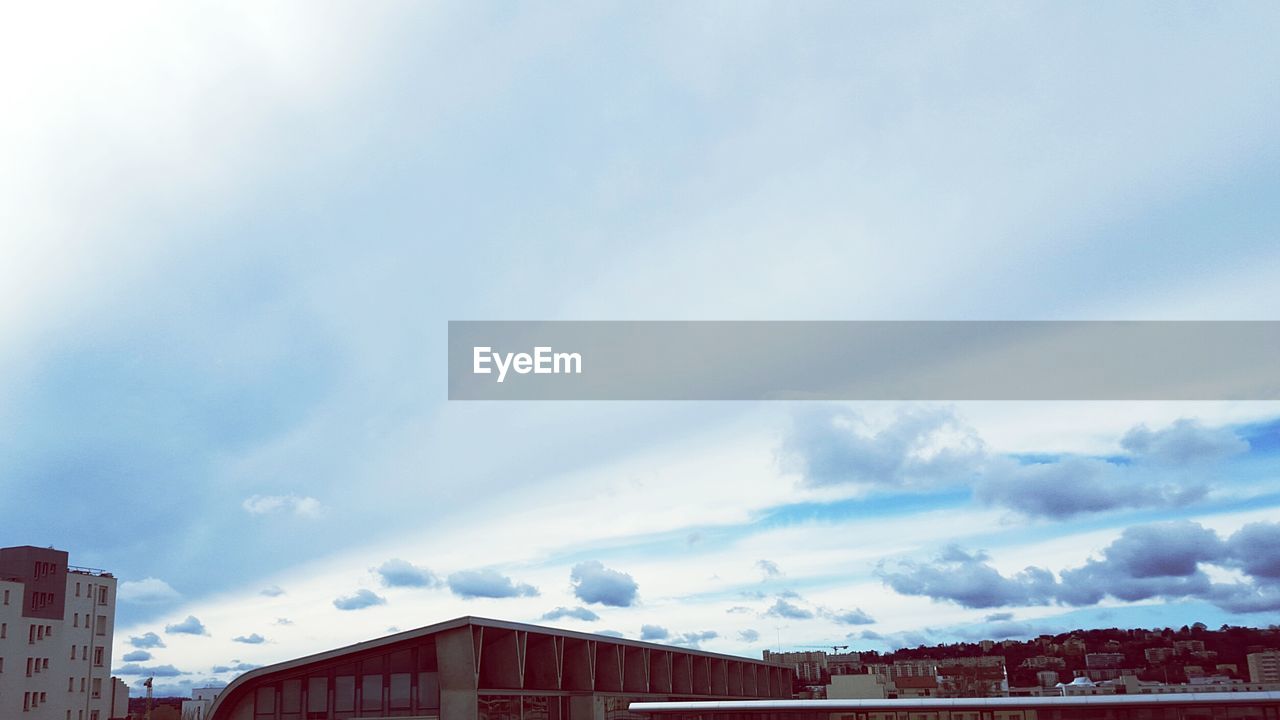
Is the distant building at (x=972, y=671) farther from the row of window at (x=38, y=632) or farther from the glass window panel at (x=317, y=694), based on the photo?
the row of window at (x=38, y=632)

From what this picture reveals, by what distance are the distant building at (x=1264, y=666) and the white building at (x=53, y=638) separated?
129 meters

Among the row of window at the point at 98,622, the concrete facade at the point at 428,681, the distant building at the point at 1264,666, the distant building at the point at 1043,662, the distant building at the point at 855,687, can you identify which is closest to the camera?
the concrete facade at the point at 428,681

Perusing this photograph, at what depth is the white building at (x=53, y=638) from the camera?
112750 mm

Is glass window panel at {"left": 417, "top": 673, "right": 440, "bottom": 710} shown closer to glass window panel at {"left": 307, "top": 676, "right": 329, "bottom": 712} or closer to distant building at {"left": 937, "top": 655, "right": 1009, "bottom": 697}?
glass window panel at {"left": 307, "top": 676, "right": 329, "bottom": 712}

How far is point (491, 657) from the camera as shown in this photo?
170 ft

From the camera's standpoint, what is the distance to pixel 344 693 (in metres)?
49.6

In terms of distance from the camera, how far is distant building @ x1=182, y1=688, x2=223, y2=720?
136 metres

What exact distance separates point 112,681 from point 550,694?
337 feet

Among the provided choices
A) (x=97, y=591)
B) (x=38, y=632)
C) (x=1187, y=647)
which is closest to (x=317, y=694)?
(x=38, y=632)

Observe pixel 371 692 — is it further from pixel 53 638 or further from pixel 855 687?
pixel 53 638

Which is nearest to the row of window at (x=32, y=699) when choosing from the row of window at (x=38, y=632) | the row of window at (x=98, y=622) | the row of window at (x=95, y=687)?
the row of window at (x=95, y=687)

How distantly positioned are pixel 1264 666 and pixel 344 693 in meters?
92.5

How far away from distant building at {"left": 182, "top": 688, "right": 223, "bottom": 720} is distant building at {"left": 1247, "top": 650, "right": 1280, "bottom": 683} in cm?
12258

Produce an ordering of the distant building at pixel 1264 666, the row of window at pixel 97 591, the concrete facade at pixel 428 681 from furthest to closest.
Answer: the row of window at pixel 97 591
the distant building at pixel 1264 666
the concrete facade at pixel 428 681
